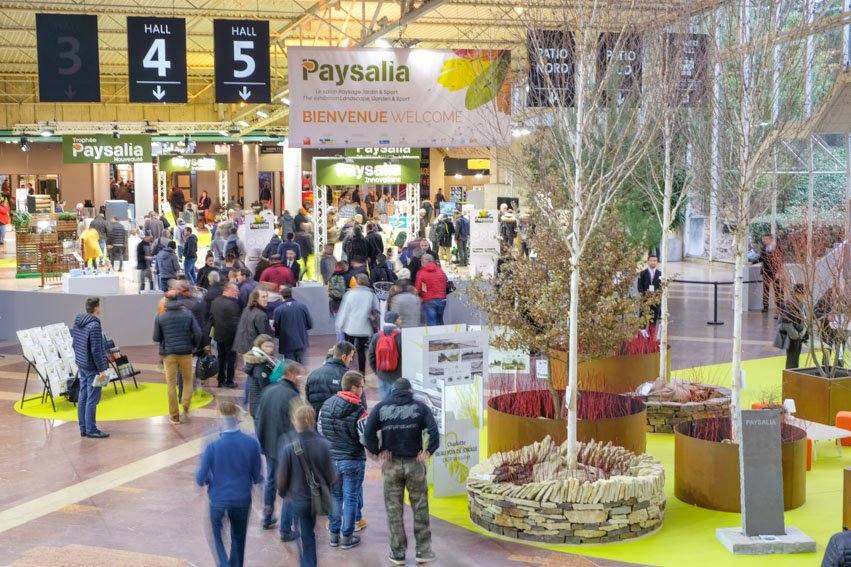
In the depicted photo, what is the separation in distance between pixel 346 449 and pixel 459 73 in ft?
38.6

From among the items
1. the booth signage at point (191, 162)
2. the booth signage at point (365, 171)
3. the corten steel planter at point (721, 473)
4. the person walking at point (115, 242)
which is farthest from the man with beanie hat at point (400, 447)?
the booth signage at point (191, 162)

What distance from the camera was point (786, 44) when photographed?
9.77m

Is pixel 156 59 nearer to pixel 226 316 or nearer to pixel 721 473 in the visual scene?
pixel 226 316

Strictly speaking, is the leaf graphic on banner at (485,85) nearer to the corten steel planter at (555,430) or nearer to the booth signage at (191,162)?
the corten steel planter at (555,430)

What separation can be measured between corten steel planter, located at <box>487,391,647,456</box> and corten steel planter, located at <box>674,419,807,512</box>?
24.4 inches

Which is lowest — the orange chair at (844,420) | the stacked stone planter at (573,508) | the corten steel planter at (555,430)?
the stacked stone planter at (573,508)

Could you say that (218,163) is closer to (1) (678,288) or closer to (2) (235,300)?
(1) (678,288)

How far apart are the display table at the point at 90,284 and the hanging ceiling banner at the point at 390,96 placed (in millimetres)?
4194

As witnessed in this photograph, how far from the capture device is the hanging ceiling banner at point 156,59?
1642 centimetres

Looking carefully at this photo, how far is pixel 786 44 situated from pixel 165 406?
8283 millimetres

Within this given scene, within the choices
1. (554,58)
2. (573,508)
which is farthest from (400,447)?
(554,58)

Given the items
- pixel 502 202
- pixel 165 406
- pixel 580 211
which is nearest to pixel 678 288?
pixel 502 202

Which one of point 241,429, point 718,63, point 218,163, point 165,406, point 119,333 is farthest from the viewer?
point 218,163

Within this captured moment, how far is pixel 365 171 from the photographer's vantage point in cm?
2584
